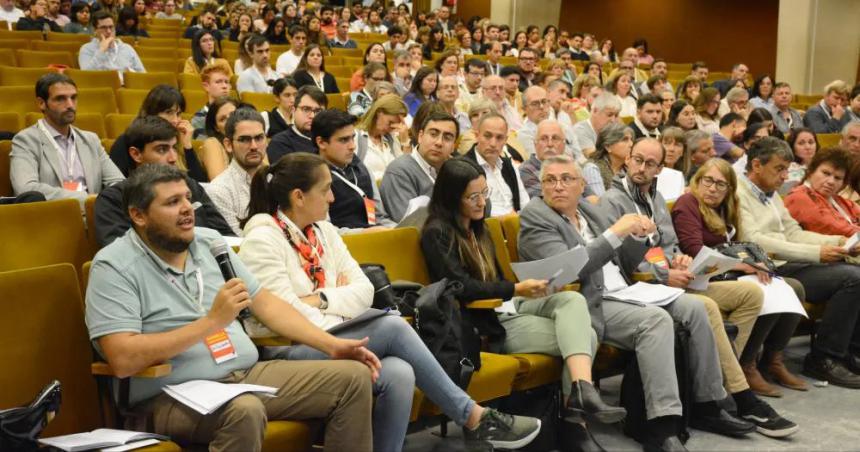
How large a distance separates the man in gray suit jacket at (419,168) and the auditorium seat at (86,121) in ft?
5.41

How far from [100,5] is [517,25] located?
6.77m

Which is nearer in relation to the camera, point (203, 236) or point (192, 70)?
point (203, 236)

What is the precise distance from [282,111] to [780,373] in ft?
9.42

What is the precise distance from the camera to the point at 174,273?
238cm

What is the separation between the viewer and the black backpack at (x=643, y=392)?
128 inches

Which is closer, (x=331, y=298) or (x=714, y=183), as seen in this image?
(x=331, y=298)

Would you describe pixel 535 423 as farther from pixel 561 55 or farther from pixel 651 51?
pixel 651 51

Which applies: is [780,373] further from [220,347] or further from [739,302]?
[220,347]

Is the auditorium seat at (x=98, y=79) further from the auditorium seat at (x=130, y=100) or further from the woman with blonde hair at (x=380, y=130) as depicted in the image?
the woman with blonde hair at (x=380, y=130)

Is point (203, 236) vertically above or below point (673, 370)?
above

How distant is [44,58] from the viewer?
6910 mm

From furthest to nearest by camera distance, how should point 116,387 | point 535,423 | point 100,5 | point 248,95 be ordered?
point 100,5, point 248,95, point 535,423, point 116,387

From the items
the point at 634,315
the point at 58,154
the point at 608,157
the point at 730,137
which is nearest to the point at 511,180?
the point at 608,157

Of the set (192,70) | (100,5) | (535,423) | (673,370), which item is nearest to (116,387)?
(535,423)
